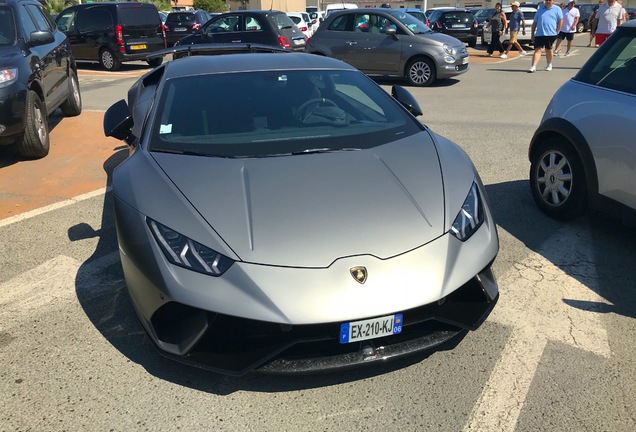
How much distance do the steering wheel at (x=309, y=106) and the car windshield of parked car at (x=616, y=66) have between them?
2.02 metres

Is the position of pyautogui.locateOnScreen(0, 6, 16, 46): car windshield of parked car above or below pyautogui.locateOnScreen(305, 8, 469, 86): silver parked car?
above

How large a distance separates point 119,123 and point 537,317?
3.07m

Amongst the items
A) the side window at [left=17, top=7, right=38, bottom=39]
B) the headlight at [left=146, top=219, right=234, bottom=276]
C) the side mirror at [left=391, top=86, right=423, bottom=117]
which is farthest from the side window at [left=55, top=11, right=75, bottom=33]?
the headlight at [left=146, top=219, right=234, bottom=276]

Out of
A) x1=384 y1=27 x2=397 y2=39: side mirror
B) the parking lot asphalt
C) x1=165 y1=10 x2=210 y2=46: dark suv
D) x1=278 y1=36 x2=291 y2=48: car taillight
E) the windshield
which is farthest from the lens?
x1=165 y1=10 x2=210 y2=46: dark suv

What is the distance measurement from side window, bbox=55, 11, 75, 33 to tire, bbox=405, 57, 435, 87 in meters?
9.86

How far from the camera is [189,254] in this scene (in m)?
2.49

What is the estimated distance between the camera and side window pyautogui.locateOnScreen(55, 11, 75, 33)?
623 inches

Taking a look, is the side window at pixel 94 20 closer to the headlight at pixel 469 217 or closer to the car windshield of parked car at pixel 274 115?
the car windshield of parked car at pixel 274 115

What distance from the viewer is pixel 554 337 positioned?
9.88 ft

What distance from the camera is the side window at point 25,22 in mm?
6845

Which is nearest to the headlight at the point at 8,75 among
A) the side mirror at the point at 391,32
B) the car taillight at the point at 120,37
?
the side mirror at the point at 391,32

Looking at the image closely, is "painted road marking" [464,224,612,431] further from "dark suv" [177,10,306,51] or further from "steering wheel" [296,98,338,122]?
"dark suv" [177,10,306,51]

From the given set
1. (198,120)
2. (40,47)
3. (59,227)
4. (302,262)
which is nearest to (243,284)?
(302,262)

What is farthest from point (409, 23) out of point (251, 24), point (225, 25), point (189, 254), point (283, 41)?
point (189, 254)
